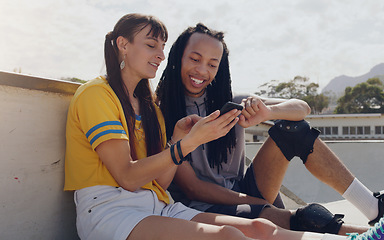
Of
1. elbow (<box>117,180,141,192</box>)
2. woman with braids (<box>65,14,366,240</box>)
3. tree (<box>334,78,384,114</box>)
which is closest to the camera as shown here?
woman with braids (<box>65,14,366,240</box>)

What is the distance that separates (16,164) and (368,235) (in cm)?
178

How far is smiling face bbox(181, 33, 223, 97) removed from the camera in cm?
281

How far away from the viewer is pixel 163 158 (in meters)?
1.76

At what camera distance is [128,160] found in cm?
177

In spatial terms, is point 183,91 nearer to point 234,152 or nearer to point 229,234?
point 234,152

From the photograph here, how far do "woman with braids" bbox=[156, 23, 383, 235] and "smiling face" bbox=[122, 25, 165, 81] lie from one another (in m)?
0.60

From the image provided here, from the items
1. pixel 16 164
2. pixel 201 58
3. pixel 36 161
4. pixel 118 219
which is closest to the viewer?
pixel 118 219

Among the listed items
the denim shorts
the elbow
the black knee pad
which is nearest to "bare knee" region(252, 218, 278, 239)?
the denim shorts

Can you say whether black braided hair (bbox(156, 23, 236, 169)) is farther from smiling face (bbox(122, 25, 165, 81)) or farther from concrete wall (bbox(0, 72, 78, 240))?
concrete wall (bbox(0, 72, 78, 240))

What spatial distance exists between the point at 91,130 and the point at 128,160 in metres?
0.24

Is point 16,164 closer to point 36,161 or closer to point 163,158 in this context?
point 36,161

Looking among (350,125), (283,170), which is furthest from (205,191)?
(350,125)

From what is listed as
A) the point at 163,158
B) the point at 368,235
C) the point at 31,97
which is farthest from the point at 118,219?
the point at 368,235

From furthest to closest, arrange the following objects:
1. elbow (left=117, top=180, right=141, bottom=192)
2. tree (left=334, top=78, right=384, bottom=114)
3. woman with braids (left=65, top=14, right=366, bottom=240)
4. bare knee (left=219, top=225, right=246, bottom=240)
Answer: tree (left=334, top=78, right=384, bottom=114) → elbow (left=117, top=180, right=141, bottom=192) → woman with braids (left=65, top=14, right=366, bottom=240) → bare knee (left=219, top=225, right=246, bottom=240)
